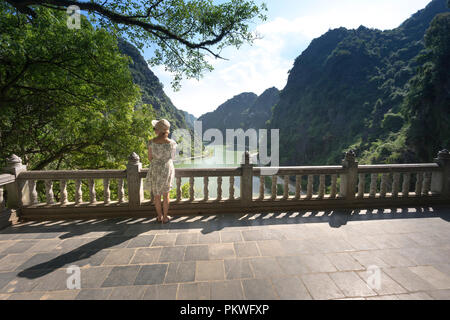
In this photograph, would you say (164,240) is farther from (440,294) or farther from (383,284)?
(440,294)

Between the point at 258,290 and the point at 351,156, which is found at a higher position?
the point at 351,156

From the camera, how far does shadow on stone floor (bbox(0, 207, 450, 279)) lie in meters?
3.68

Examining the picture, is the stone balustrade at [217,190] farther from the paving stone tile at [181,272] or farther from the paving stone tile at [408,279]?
the paving stone tile at [408,279]

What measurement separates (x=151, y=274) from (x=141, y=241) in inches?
40.2

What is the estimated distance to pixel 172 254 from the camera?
11.0 ft

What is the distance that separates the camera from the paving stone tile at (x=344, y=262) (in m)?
2.97

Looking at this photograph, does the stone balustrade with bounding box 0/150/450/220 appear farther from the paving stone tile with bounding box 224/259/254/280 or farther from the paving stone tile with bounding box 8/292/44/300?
the paving stone tile with bounding box 8/292/44/300

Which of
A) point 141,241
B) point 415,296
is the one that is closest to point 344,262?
point 415,296

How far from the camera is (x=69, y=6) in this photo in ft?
20.8

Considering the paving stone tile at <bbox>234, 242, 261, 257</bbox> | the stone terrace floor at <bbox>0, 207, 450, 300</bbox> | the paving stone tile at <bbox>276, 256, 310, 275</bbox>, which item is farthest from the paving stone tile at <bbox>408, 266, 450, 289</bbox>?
the paving stone tile at <bbox>234, 242, 261, 257</bbox>

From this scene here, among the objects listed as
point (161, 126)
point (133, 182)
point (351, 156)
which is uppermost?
point (161, 126)

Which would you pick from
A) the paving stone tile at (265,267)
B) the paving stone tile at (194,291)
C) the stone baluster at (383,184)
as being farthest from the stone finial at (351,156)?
the paving stone tile at (194,291)

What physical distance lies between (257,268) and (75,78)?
887 cm

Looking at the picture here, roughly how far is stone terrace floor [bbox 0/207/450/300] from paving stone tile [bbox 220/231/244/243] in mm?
19
